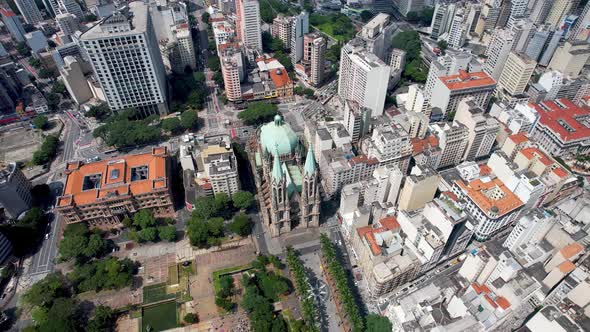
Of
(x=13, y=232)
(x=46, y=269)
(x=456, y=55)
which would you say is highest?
(x=456, y=55)

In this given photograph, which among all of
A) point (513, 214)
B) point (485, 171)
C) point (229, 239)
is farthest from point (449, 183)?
point (229, 239)

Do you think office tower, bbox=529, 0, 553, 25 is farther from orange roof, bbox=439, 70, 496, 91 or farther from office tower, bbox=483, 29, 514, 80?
orange roof, bbox=439, 70, 496, 91

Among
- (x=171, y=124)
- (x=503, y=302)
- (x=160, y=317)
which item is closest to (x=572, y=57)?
(x=503, y=302)

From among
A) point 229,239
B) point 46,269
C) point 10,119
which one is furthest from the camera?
point 10,119

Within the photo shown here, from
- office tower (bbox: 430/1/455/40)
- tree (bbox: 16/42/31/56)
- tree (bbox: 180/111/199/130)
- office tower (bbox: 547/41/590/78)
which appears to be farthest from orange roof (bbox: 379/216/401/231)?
tree (bbox: 16/42/31/56)

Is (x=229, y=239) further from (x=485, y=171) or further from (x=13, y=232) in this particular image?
(x=485, y=171)

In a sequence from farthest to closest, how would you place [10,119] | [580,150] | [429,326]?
[10,119] < [580,150] < [429,326]

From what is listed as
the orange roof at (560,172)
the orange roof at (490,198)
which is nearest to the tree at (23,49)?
the orange roof at (490,198)

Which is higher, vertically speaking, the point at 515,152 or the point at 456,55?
the point at 456,55
